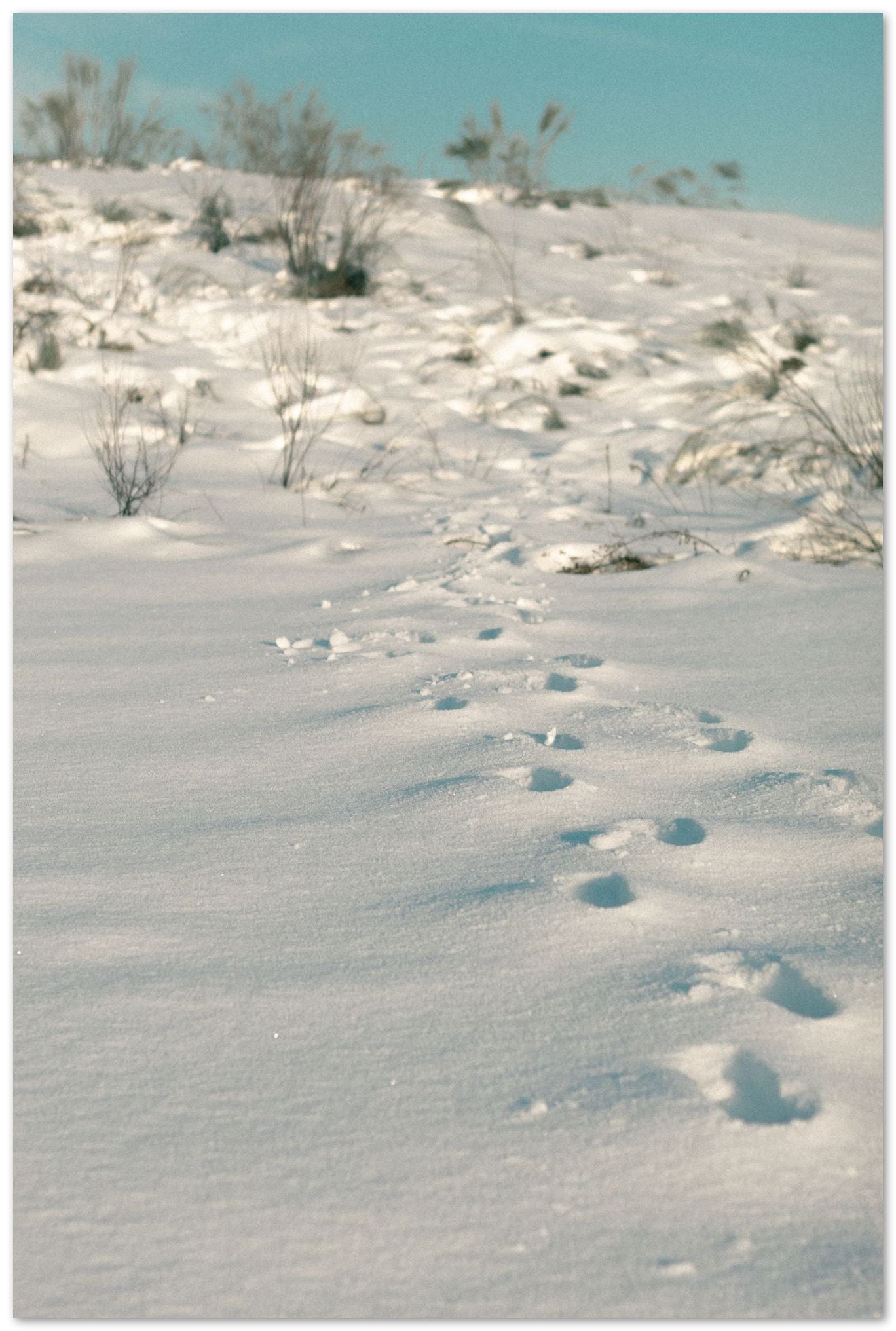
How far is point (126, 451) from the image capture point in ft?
11.8

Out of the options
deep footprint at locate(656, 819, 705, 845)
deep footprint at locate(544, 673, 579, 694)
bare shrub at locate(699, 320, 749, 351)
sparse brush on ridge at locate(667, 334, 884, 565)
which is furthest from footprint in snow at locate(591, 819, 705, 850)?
bare shrub at locate(699, 320, 749, 351)

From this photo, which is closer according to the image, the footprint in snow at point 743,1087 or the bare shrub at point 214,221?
the footprint in snow at point 743,1087

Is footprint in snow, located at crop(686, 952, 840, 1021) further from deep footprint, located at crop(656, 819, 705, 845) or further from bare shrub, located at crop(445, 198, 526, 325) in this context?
bare shrub, located at crop(445, 198, 526, 325)

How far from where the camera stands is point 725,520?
323 cm

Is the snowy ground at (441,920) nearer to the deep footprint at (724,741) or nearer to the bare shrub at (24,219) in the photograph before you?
the deep footprint at (724,741)

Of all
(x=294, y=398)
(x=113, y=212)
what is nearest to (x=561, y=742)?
(x=294, y=398)

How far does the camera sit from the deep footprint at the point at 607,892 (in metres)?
1.17

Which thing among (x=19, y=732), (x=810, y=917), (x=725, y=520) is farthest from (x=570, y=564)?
(x=810, y=917)

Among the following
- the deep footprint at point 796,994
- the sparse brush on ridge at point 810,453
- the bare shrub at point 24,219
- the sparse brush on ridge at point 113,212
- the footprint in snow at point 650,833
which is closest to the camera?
the deep footprint at point 796,994

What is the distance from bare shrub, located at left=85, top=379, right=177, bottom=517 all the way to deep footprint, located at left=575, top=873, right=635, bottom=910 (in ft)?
6.36

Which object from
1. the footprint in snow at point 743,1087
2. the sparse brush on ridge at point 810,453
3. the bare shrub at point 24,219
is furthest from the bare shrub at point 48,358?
the footprint in snow at point 743,1087

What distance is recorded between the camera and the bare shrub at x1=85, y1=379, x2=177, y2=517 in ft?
9.76

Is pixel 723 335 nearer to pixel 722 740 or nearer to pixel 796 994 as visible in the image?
pixel 722 740

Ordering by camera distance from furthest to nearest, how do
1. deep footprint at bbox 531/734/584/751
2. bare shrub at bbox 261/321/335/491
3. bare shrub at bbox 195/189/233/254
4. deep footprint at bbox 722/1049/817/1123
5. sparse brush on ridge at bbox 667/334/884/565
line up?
bare shrub at bbox 195/189/233/254 → bare shrub at bbox 261/321/335/491 → sparse brush on ridge at bbox 667/334/884/565 → deep footprint at bbox 531/734/584/751 → deep footprint at bbox 722/1049/817/1123
